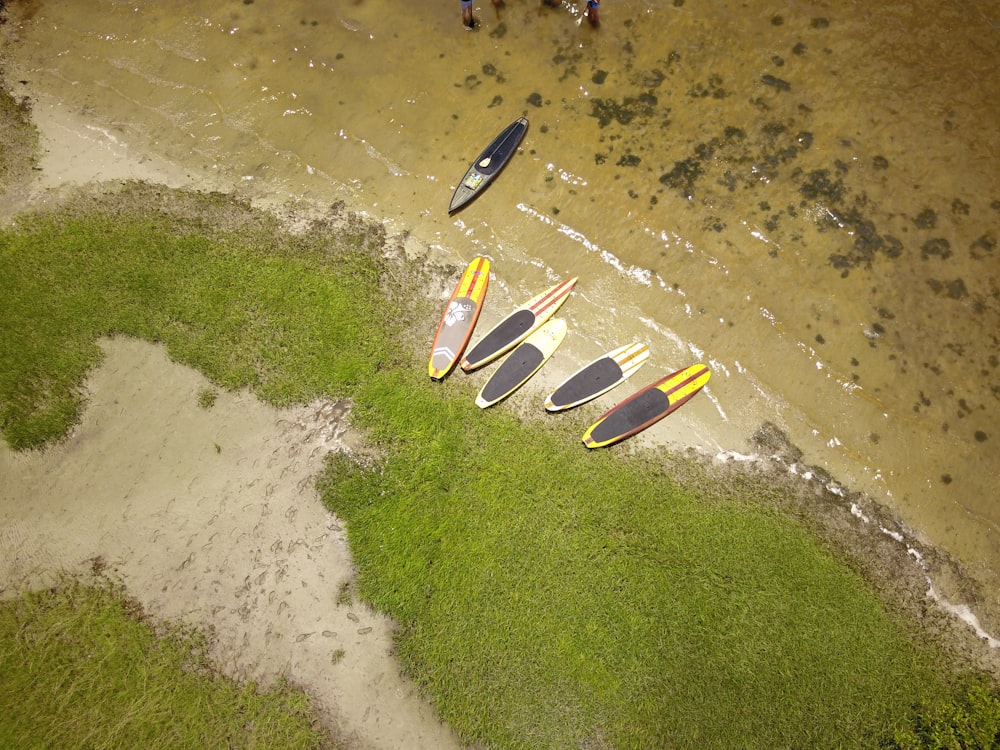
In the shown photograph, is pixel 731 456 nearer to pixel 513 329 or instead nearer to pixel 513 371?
pixel 513 371

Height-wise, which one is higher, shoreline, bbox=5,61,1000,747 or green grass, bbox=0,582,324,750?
shoreline, bbox=5,61,1000,747

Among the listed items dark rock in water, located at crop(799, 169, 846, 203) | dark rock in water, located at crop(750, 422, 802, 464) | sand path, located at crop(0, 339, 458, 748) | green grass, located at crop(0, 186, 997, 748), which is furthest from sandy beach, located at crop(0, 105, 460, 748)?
dark rock in water, located at crop(799, 169, 846, 203)

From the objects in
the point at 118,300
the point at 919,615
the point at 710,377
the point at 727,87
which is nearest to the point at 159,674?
the point at 118,300

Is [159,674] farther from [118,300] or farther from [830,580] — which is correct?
[830,580]

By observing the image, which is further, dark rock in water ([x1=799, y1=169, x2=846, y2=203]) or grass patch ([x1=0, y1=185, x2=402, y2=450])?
dark rock in water ([x1=799, y1=169, x2=846, y2=203])

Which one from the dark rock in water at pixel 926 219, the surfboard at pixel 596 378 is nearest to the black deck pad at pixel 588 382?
the surfboard at pixel 596 378

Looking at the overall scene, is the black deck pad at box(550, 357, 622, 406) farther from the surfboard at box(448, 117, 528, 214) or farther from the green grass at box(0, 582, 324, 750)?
the green grass at box(0, 582, 324, 750)

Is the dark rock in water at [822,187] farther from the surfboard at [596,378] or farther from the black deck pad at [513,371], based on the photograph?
the black deck pad at [513,371]

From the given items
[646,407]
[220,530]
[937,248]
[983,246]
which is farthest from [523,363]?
[983,246]
